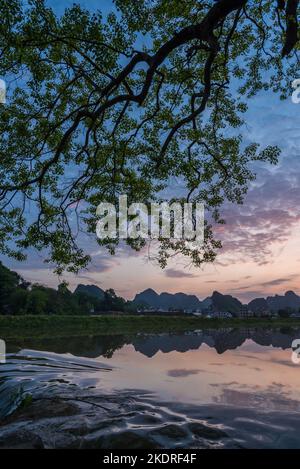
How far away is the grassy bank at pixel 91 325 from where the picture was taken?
35656 mm

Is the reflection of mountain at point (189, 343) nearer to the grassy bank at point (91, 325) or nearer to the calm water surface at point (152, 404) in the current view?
the calm water surface at point (152, 404)

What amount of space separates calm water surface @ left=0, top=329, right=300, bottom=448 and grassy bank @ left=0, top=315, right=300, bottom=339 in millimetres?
19361

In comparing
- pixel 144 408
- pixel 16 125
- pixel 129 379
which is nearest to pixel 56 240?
pixel 16 125

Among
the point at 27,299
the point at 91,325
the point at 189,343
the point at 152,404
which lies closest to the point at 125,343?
the point at 189,343

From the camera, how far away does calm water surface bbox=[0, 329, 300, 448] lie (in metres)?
6.10

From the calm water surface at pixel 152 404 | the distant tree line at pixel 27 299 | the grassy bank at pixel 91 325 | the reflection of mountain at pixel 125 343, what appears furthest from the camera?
the distant tree line at pixel 27 299

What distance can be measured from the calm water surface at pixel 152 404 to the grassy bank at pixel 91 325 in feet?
63.5

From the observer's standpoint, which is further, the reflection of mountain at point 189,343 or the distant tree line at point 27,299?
the distant tree line at point 27,299

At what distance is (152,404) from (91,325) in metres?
40.7

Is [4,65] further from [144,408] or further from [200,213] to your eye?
[144,408]

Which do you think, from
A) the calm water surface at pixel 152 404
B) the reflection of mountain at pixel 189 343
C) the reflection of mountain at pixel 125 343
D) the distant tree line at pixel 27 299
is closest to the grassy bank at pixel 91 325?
the distant tree line at pixel 27 299

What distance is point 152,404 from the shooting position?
27.4ft

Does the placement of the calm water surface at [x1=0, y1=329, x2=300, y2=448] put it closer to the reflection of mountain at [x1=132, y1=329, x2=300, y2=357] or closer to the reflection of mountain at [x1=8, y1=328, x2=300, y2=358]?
the reflection of mountain at [x1=8, y1=328, x2=300, y2=358]

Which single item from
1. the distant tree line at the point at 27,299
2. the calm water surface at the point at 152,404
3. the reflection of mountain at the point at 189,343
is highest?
the distant tree line at the point at 27,299
